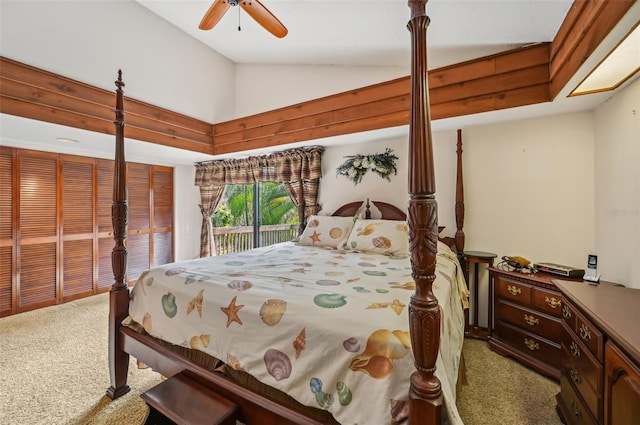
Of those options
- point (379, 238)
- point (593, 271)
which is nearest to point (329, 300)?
point (379, 238)

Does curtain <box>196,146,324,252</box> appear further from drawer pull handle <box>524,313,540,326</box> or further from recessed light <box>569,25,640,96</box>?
recessed light <box>569,25,640,96</box>

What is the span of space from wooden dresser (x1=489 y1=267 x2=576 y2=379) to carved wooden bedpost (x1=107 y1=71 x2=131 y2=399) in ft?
9.73

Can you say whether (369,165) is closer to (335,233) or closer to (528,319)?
(335,233)

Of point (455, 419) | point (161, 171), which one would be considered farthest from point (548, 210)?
point (161, 171)

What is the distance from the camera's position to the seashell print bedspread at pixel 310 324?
979 millimetres

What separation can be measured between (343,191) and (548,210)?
2155 mm

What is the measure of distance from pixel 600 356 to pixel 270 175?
3.86 meters

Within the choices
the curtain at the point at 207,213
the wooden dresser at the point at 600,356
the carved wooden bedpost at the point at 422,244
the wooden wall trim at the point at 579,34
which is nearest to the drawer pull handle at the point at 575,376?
the wooden dresser at the point at 600,356

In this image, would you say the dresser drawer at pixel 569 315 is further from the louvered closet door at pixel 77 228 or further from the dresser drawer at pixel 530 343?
the louvered closet door at pixel 77 228

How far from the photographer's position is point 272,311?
1281mm

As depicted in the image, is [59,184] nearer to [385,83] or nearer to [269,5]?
[269,5]

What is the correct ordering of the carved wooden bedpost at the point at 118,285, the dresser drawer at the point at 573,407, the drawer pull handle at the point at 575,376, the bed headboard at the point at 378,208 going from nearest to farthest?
the dresser drawer at the point at 573,407
the drawer pull handle at the point at 575,376
the carved wooden bedpost at the point at 118,285
the bed headboard at the point at 378,208

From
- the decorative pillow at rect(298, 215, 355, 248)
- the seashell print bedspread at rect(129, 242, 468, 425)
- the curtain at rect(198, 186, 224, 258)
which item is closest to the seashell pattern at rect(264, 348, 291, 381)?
the seashell print bedspread at rect(129, 242, 468, 425)

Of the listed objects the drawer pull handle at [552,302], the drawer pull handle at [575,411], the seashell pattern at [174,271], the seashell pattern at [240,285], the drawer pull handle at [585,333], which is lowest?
the drawer pull handle at [575,411]
